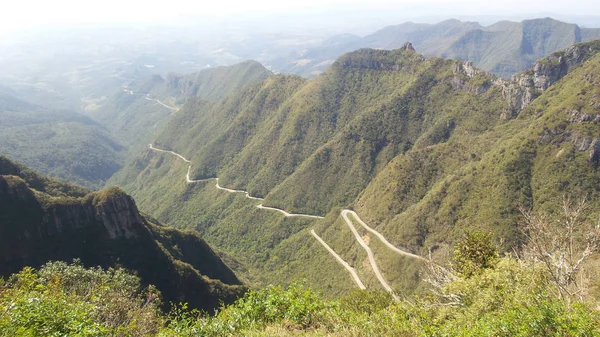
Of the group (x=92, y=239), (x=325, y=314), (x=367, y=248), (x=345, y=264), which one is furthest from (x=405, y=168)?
(x=325, y=314)

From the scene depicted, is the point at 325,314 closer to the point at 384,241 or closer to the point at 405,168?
the point at 384,241

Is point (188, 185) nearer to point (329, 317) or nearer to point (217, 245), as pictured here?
point (217, 245)

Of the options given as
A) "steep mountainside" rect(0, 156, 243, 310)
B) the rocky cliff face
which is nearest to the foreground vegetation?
"steep mountainside" rect(0, 156, 243, 310)

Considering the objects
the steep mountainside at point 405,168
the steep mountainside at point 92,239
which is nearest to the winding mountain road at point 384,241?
the steep mountainside at point 405,168

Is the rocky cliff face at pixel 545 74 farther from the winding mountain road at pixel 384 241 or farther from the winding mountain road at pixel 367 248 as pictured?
the winding mountain road at pixel 367 248

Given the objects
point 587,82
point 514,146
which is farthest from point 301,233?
point 587,82

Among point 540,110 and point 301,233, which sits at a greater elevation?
point 540,110
